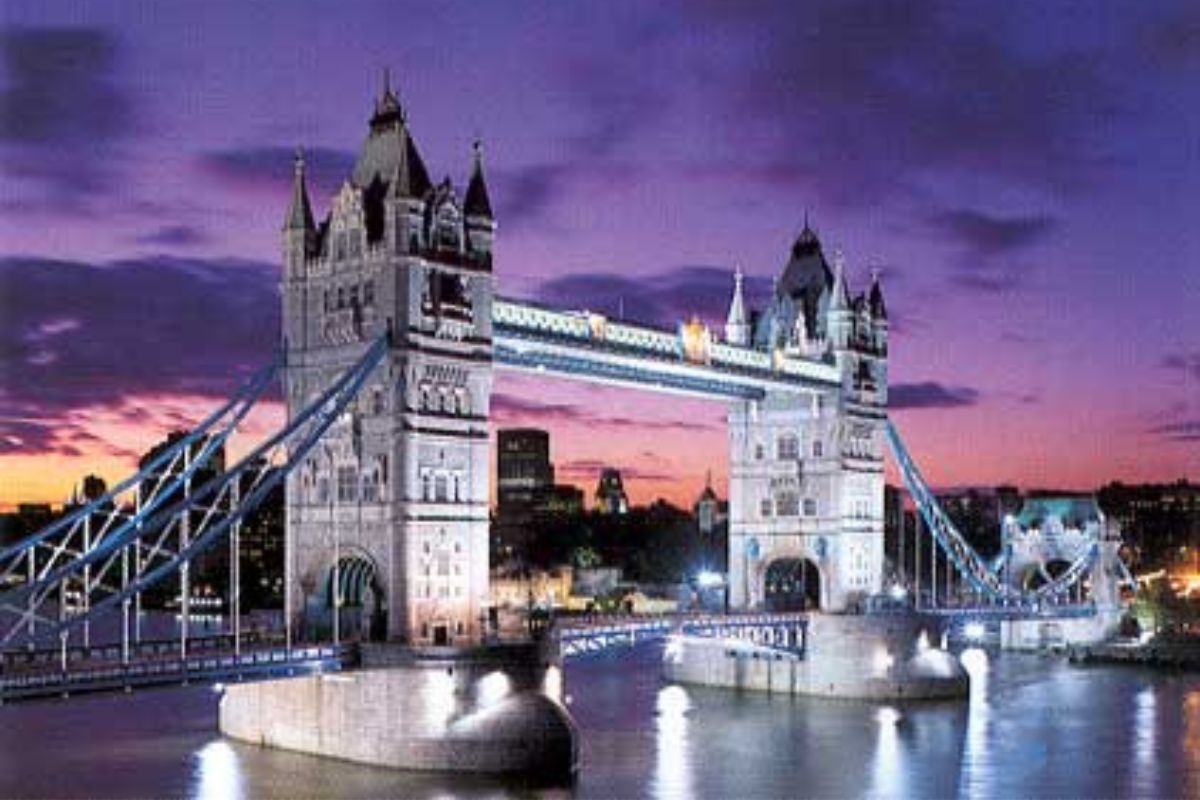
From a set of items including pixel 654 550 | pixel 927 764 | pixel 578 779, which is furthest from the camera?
pixel 654 550

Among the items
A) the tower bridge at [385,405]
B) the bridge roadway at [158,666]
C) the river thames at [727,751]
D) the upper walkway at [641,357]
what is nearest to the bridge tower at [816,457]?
the upper walkway at [641,357]

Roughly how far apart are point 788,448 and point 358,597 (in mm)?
27721

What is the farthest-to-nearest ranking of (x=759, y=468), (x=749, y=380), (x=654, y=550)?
1. (x=654, y=550)
2. (x=759, y=468)
3. (x=749, y=380)

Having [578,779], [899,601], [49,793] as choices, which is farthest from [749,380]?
[49,793]

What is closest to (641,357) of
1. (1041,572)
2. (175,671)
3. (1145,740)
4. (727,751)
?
(727,751)

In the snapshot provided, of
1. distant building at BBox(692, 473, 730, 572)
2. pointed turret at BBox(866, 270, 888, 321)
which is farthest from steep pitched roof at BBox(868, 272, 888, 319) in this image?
distant building at BBox(692, 473, 730, 572)

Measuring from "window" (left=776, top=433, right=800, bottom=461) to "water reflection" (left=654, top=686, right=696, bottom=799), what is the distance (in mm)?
10944

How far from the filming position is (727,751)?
56.8 m

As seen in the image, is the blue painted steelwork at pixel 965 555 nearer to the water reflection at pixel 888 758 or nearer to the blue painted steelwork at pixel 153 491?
the water reflection at pixel 888 758

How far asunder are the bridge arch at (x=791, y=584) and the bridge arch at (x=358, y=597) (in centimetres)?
2746

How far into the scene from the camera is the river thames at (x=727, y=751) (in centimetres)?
4812

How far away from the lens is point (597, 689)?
76.8 metres

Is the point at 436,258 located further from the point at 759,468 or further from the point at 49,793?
the point at 759,468

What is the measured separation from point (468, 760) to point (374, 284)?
1401 centimetres
